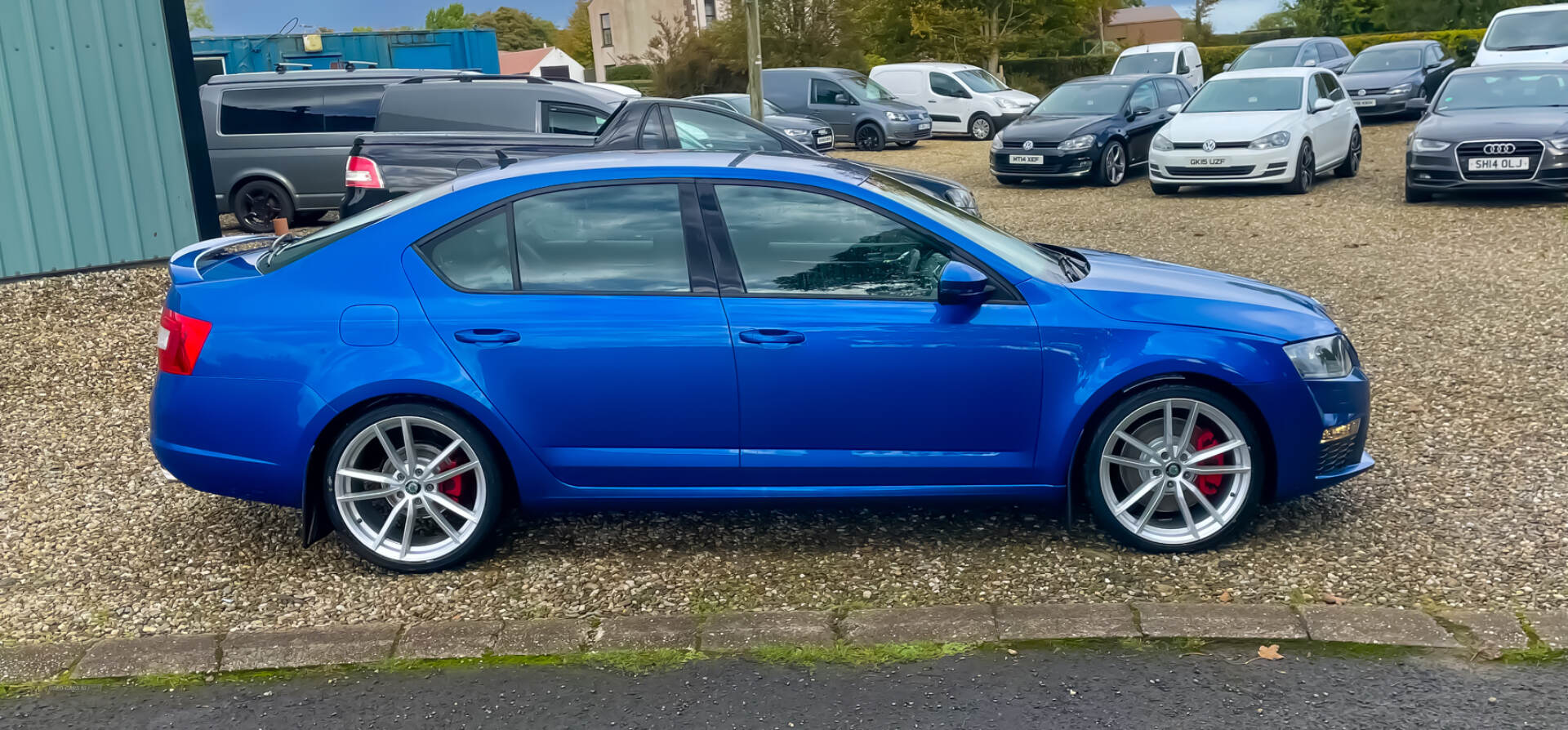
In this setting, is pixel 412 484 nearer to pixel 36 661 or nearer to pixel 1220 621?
pixel 36 661

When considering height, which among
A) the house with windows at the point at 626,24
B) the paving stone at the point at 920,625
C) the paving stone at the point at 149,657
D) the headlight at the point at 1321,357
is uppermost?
the house with windows at the point at 626,24

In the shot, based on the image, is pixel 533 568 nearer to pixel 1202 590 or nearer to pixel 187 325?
pixel 187 325

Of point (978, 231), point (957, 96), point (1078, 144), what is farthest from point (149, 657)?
point (957, 96)

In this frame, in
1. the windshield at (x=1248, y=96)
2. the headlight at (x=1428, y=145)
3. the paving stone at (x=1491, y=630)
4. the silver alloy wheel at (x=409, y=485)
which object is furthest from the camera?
the windshield at (x=1248, y=96)

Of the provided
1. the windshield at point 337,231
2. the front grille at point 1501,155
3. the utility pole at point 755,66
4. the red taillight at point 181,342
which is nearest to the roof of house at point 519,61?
the utility pole at point 755,66

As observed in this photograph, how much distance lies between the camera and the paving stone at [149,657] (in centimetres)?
413

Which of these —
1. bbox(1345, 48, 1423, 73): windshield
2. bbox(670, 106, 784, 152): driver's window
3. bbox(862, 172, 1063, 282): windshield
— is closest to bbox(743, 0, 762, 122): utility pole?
bbox(670, 106, 784, 152): driver's window

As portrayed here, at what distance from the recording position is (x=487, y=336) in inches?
180

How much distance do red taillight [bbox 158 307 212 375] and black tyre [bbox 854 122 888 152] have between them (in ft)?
69.2

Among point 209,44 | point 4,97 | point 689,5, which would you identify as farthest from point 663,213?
point 689,5

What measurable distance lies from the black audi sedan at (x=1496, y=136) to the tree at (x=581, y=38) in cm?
8237

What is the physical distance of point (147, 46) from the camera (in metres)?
10.4

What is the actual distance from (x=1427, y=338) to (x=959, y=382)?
4894 millimetres

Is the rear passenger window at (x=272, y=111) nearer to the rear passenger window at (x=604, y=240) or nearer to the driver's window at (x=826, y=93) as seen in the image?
the rear passenger window at (x=604, y=240)
